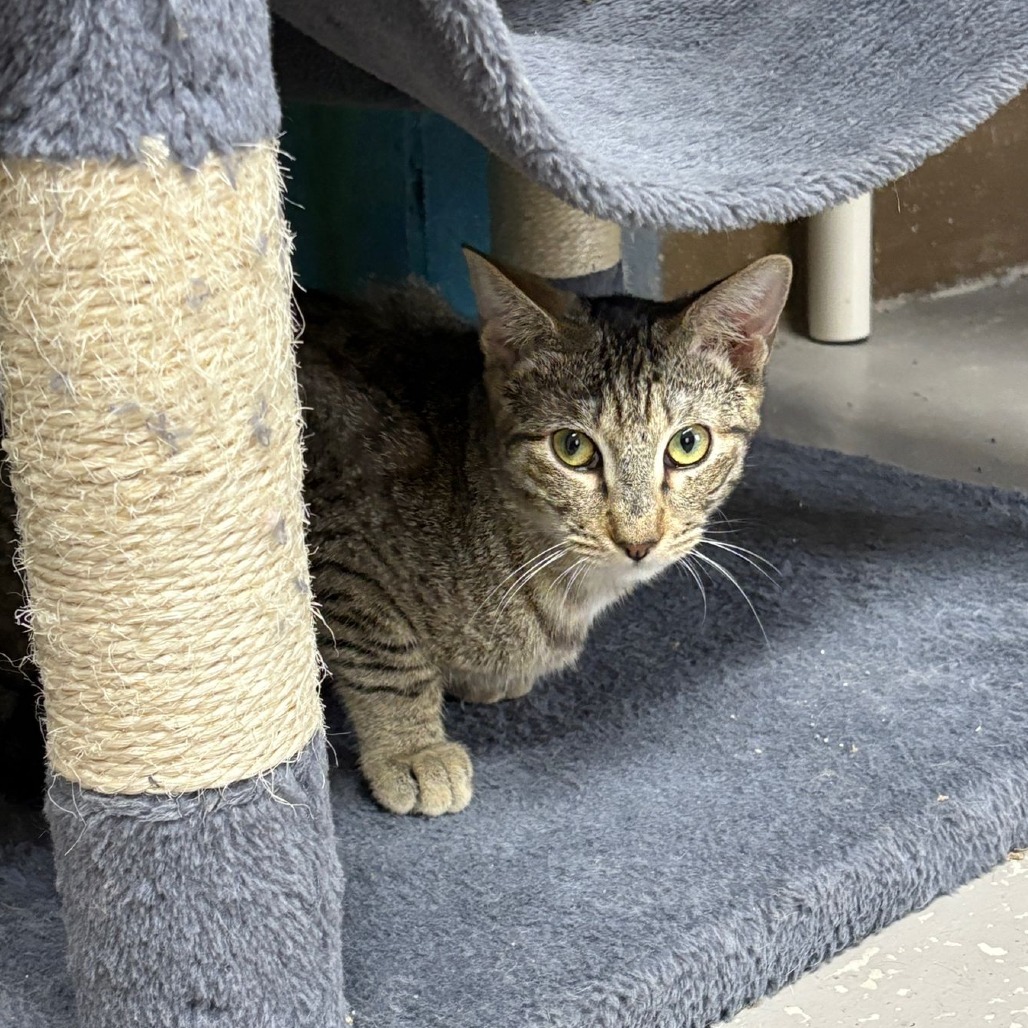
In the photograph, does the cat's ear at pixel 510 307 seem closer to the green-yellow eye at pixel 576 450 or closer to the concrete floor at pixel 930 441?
the green-yellow eye at pixel 576 450

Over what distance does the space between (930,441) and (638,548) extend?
3.82 ft

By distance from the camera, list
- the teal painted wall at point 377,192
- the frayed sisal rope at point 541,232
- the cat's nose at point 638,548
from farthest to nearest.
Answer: the teal painted wall at point 377,192 → the frayed sisal rope at point 541,232 → the cat's nose at point 638,548

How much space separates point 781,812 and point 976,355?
1.68 meters

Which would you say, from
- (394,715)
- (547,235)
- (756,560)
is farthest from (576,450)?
(547,235)

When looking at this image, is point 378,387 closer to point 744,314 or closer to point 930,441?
point 744,314

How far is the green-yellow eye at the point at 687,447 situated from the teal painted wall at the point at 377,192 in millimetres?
987

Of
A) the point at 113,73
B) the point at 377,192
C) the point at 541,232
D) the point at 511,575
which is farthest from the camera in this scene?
the point at 377,192

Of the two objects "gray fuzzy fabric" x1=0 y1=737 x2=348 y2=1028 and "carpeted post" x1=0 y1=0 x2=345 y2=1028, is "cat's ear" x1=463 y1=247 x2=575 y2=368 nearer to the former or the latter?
"carpeted post" x1=0 y1=0 x2=345 y2=1028

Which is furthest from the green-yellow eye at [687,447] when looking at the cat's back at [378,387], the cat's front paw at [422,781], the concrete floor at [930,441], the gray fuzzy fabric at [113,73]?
the gray fuzzy fabric at [113,73]

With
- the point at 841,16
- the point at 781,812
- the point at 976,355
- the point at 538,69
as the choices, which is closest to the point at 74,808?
the point at 781,812

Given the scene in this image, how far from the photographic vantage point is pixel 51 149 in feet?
2.44

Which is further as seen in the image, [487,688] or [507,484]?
[487,688]

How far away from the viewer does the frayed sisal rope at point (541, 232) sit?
1.92 m

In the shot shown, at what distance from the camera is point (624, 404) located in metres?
1.26
